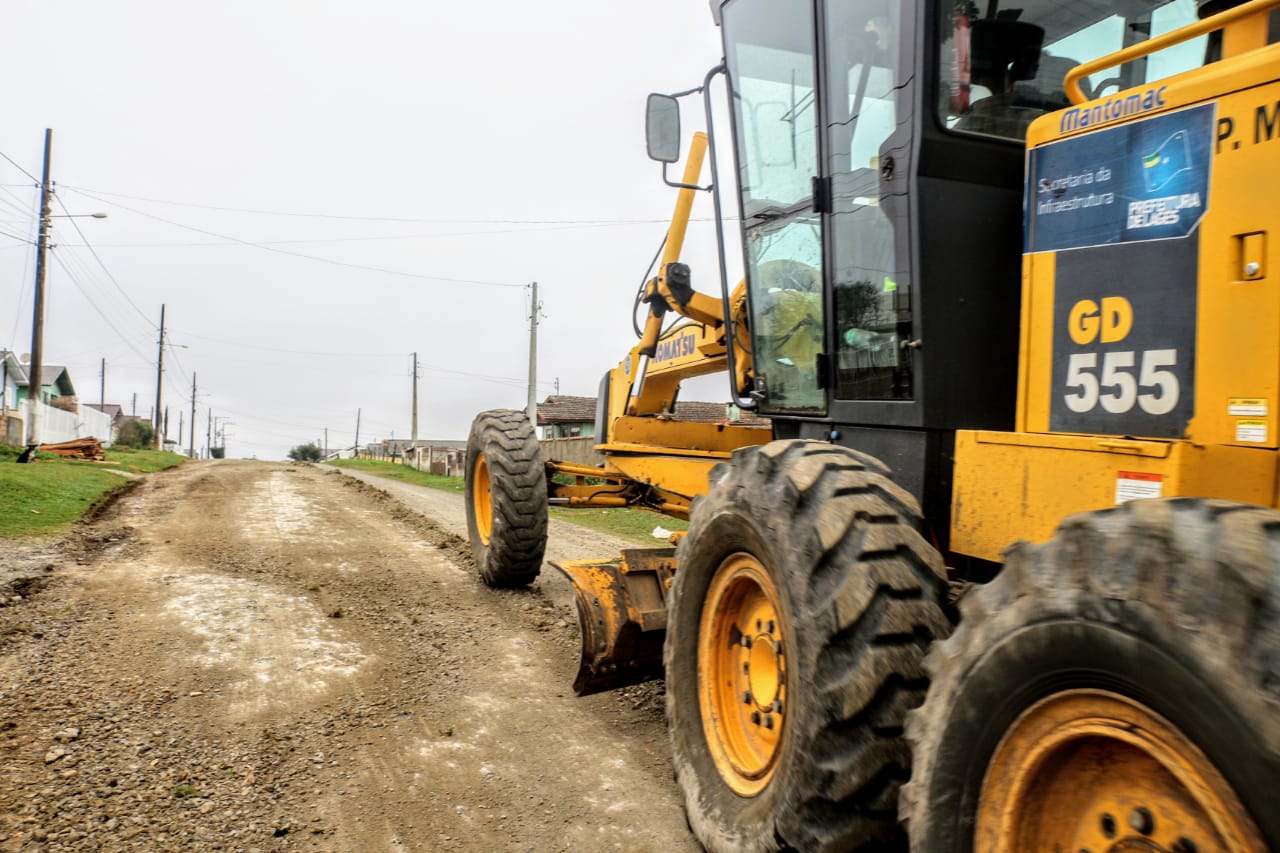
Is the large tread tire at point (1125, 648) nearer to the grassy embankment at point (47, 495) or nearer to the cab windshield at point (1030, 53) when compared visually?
the cab windshield at point (1030, 53)

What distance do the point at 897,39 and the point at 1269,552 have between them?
7.37 feet

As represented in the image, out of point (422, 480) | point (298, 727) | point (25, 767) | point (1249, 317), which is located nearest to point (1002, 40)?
point (1249, 317)

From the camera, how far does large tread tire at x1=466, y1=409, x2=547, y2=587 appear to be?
642cm

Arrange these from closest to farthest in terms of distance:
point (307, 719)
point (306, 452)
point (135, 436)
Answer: point (307, 719) < point (135, 436) < point (306, 452)

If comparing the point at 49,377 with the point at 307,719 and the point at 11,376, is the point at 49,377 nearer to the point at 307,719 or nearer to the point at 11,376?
the point at 11,376

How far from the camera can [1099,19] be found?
3.09 meters

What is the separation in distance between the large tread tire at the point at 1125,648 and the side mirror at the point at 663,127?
335 centimetres

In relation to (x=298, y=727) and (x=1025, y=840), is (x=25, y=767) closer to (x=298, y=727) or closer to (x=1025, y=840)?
(x=298, y=727)

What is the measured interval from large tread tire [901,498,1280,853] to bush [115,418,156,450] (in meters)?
50.7

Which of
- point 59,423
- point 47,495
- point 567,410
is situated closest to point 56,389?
point 59,423

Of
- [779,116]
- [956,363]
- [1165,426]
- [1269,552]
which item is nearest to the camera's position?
[1269,552]

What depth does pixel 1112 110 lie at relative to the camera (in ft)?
7.81

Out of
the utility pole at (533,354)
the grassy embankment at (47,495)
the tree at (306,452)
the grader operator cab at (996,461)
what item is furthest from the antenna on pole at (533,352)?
the tree at (306,452)

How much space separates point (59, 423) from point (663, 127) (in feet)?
133
